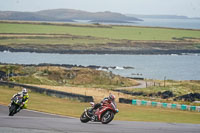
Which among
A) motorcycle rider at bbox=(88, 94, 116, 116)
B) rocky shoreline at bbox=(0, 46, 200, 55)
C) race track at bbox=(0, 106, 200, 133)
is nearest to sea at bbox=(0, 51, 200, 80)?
rocky shoreline at bbox=(0, 46, 200, 55)

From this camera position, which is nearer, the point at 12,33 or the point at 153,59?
the point at 153,59

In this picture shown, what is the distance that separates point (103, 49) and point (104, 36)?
30.7m

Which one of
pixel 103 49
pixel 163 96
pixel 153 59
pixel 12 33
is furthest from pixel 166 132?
pixel 12 33

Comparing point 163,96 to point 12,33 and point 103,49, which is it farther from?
point 12,33

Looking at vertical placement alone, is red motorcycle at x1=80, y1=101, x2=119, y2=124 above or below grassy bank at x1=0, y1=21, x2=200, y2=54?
above

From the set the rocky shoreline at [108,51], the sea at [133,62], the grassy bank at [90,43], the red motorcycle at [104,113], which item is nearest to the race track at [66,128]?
the red motorcycle at [104,113]

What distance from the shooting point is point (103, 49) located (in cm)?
16662

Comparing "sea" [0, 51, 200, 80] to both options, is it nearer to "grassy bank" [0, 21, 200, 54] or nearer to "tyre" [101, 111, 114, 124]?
"grassy bank" [0, 21, 200, 54]

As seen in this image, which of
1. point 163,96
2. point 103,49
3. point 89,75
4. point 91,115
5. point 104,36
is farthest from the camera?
point 104,36

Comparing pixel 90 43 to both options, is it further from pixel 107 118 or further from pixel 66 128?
pixel 66 128

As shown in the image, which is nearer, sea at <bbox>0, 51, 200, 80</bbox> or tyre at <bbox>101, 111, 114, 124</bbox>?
tyre at <bbox>101, 111, 114, 124</bbox>

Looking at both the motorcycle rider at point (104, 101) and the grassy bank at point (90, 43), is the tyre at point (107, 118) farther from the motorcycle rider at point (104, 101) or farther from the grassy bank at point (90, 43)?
the grassy bank at point (90, 43)

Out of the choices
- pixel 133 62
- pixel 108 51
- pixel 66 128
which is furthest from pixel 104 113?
pixel 108 51

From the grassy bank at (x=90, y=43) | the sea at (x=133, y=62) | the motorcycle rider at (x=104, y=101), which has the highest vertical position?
the motorcycle rider at (x=104, y=101)
